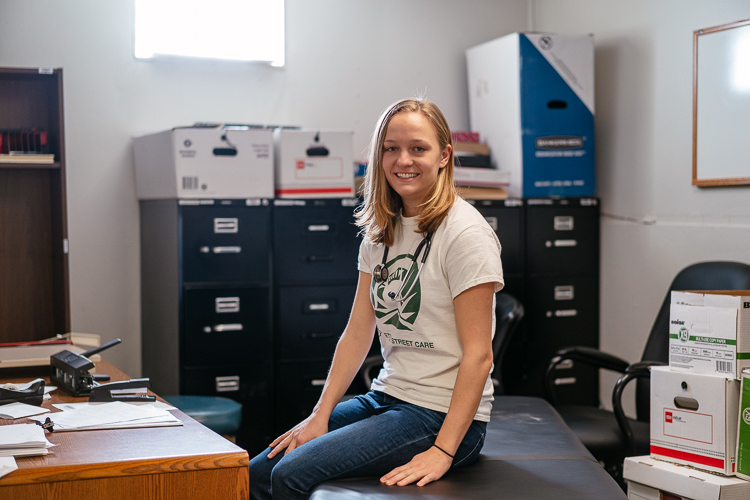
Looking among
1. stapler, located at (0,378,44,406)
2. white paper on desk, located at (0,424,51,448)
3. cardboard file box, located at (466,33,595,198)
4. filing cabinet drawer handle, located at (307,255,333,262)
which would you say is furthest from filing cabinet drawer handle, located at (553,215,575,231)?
white paper on desk, located at (0,424,51,448)

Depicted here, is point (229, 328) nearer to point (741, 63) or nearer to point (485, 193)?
point (485, 193)

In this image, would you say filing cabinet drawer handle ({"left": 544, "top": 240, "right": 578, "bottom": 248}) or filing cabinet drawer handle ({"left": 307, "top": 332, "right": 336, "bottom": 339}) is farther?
filing cabinet drawer handle ({"left": 544, "top": 240, "right": 578, "bottom": 248})

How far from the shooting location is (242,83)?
12.2 feet

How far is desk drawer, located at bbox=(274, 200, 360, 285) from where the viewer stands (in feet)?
10.7

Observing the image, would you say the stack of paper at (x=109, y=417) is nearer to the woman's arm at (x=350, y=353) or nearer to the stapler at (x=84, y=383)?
the stapler at (x=84, y=383)

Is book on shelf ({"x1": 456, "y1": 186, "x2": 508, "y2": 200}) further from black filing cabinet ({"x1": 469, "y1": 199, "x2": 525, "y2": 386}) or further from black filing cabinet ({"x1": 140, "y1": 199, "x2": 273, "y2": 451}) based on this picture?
black filing cabinet ({"x1": 140, "y1": 199, "x2": 273, "y2": 451})

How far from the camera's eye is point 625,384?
2.44m

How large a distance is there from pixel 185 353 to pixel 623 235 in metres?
2.11

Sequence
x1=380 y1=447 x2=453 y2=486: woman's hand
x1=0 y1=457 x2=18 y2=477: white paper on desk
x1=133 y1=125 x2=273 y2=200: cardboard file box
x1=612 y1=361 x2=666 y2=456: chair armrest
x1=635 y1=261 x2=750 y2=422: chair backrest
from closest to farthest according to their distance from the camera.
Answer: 1. x1=0 y1=457 x2=18 y2=477: white paper on desk
2. x1=380 y1=447 x2=453 y2=486: woman's hand
3. x1=612 y1=361 x2=666 y2=456: chair armrest
4. x1=635 y1=261 x2=750 y2=422: chair backrest
5. x1=133 y1=125 x2=273 y2=200: cardboard file box

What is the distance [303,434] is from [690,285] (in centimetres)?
166

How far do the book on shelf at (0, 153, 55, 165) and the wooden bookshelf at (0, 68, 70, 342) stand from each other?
142 mm

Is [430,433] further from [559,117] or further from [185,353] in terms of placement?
[559,117]

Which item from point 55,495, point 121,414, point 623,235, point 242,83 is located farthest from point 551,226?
point 55,495

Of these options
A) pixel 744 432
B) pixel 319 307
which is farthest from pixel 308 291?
pixel 744 432
